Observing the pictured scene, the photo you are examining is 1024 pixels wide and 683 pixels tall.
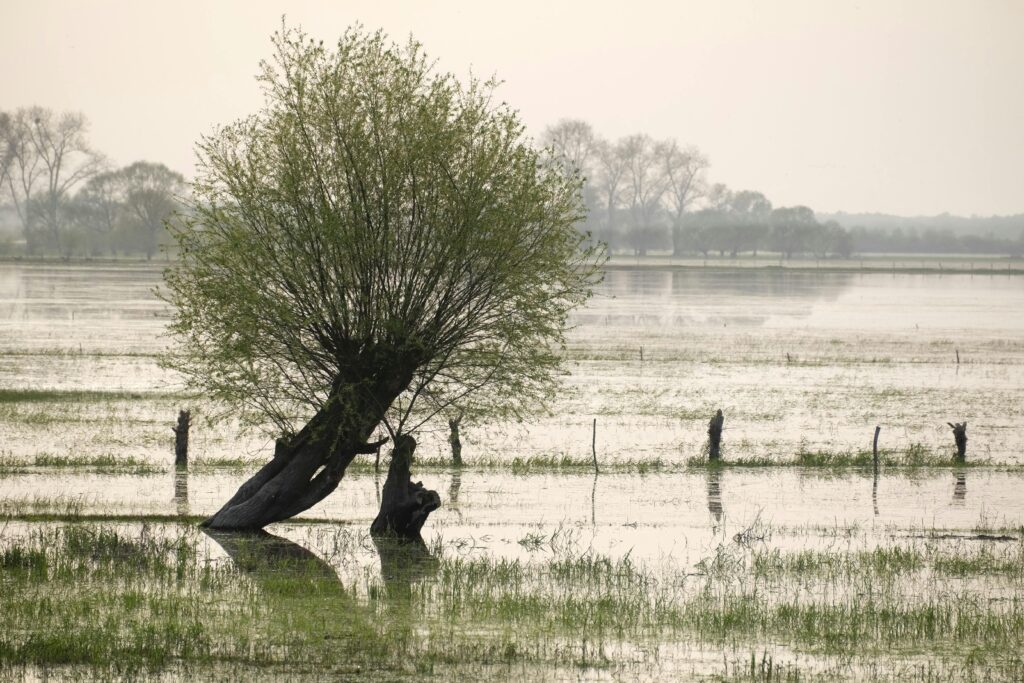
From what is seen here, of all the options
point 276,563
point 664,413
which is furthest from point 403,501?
point 664,413

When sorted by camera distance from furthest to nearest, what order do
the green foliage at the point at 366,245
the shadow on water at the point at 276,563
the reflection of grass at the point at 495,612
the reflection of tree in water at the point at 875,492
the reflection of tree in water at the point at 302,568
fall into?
the reflection of tree in water at the point at 875,492 → the green foliage at the point at 366,245 → the shadow on water at the point at 276,563 → the reflection of tree in water at the point at 302,568 → the reflection of grass at the point at 495,612

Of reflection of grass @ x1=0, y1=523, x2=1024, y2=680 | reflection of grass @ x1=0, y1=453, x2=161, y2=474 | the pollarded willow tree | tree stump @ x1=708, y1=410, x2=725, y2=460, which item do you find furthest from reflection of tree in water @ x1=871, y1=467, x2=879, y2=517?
A: reflection of grass @ x1=0, y1=453, x2=161, y2=474

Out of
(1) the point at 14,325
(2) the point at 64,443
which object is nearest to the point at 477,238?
(2) the point at 64,443

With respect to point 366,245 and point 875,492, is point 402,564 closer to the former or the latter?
point 366,245

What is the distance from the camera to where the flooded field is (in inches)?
677

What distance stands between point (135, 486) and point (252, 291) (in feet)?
26.5

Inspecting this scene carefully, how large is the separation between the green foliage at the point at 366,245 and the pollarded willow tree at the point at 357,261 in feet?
0.12

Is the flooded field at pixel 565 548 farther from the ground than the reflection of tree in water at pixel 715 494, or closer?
farther from the ground

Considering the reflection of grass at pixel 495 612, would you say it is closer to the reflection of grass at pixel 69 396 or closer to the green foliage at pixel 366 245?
the green foliage at pixel 366 245

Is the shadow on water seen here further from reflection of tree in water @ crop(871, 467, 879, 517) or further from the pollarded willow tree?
reflection of tree in water @ crop(871, 467, 879, 517)

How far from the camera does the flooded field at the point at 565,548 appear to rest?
1719cm

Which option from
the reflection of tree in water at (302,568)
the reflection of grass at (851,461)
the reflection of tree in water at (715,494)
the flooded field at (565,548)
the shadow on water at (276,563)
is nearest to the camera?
the flooded field at (565,548)

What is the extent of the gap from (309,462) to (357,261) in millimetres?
3893

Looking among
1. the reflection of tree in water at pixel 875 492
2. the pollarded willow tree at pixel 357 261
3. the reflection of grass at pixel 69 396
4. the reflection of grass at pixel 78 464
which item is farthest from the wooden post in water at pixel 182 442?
the reflection of tree in water at pixel 875 492
